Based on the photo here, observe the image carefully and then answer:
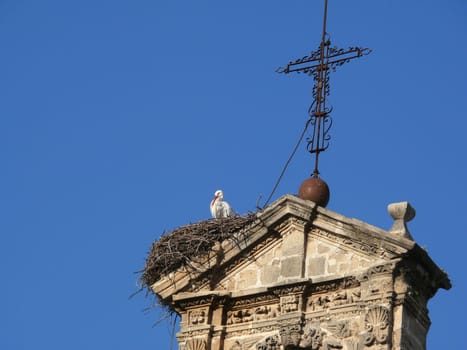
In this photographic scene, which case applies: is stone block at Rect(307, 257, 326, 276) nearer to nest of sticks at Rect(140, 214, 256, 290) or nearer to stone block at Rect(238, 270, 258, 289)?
stone block at Rect(238, 270, 258, 289)

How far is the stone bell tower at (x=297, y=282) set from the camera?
22359 mm

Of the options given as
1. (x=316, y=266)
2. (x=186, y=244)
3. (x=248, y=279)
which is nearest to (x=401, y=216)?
(x=316, y=266)

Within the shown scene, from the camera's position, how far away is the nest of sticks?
79.0ft

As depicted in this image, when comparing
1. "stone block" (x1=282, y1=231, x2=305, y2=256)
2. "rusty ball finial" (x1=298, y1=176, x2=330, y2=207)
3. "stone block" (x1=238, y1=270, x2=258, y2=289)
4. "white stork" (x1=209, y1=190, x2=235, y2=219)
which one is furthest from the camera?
"white stork" (x1=209, y1=190, x2=235, y2=219)

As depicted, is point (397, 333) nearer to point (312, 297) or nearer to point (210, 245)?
point (312, 297)

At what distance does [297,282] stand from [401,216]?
4.99 feet

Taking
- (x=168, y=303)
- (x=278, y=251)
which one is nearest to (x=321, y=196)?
(x=278, y=251)

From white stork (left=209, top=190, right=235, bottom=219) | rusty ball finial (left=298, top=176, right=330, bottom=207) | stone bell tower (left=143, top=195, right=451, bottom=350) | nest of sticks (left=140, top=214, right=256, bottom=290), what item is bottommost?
stone bell tower (left=143, top=195, right=451, bottom=350)

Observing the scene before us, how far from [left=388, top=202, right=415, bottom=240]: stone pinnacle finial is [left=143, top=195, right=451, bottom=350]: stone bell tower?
1cm

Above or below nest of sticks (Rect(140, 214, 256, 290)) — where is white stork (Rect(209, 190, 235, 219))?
above

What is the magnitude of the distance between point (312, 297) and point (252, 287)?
2.96ft

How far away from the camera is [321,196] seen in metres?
23.8

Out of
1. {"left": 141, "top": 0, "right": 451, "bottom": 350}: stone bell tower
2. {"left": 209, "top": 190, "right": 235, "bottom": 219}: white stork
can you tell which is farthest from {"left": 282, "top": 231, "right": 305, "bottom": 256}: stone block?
{"left": 209, "top": 190, "right": 235, "bottom": 219}: white stork

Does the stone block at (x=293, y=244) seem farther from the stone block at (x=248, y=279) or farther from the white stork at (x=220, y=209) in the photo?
the white stork at (x=220, y=209)
